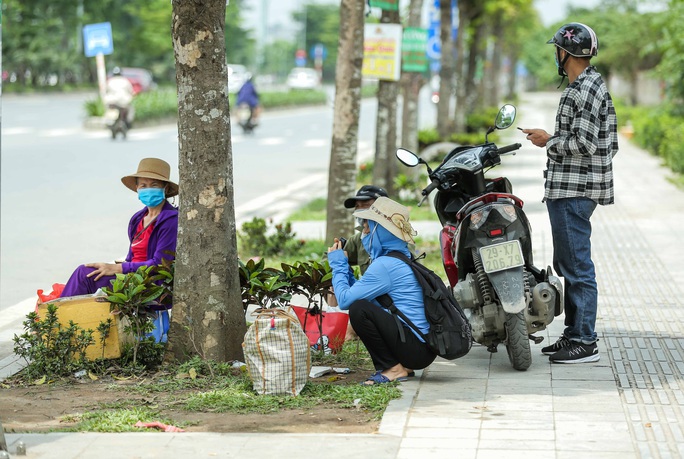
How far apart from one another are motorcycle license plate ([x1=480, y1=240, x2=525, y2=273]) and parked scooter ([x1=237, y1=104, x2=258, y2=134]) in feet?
84.1

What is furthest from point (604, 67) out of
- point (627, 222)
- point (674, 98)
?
point (627, 222)

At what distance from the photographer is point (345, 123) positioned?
11.1 metres

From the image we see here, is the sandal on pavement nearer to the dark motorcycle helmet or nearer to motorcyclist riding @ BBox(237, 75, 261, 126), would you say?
the dark motorcycle helmet

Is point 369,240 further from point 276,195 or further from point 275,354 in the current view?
point 276,195

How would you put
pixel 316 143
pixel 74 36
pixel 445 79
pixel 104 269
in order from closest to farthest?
pixel 104 269
pixel 445 79
pixel 316 143
pixel 74 36

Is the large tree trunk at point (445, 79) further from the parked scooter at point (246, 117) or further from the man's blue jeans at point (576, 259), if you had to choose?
the man's blue jeans at point (576, 259)

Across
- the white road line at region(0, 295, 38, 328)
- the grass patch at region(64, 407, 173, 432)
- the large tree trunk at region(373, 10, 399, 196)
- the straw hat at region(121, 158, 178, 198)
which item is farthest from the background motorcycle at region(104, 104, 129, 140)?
the grass patch at region(64, 407, 173, 432)

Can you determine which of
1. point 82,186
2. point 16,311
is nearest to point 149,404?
point 16,311

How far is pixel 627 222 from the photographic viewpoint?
14.0 meters

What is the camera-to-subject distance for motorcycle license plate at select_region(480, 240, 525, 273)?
628 cm

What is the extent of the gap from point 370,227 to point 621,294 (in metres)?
3.69

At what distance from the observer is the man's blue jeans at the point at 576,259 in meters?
6.62

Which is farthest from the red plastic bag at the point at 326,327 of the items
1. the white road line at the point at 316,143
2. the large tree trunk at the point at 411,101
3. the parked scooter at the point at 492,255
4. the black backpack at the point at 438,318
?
the white road line at the point at 316,143

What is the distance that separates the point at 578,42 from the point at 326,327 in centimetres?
233
